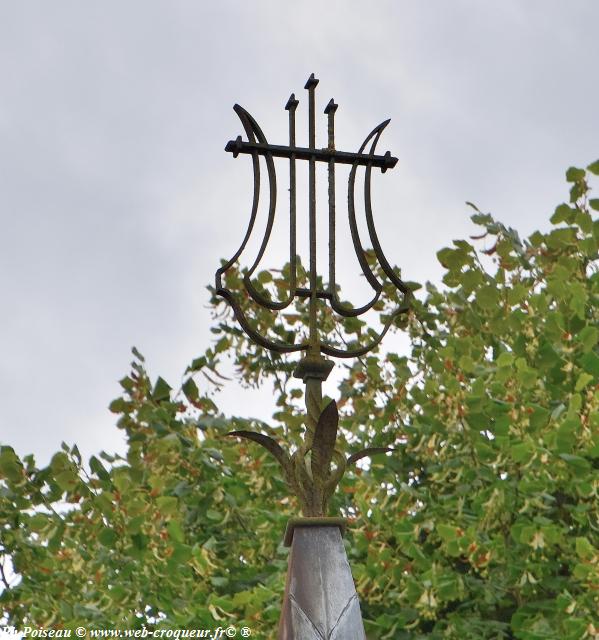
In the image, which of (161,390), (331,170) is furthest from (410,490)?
(331,170)

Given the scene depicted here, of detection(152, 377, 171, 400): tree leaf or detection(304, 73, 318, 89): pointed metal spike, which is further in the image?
detection(152, 377, 171, 400): tree leaf

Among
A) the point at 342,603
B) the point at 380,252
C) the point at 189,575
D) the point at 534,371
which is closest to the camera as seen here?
the point at 342,603

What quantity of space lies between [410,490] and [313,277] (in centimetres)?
358

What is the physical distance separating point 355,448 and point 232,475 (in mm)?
869

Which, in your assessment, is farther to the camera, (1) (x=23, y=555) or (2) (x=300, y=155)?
(1) (x=23, y=555)

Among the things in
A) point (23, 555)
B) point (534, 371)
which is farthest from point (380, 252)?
point (23, 555)

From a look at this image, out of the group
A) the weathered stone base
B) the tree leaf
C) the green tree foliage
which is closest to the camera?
the weathered stone base

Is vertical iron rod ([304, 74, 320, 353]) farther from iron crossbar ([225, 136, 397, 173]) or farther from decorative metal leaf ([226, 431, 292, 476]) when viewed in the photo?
decorative metal leaf ([226, 431, 292, 476])

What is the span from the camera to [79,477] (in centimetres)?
780

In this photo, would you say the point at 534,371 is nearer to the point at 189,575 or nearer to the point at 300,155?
the point at 189,575

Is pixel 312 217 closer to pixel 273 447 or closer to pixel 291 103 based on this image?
pixel 291 103

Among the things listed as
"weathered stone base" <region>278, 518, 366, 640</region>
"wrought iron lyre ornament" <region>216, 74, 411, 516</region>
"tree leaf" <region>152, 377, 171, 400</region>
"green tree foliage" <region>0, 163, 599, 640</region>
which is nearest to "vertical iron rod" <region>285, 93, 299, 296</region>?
"wrought iron lyre ornament" <region>216, 74, 411, 516</region>

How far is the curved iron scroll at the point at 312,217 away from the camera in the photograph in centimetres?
383

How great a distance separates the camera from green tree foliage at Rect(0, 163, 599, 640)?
6738 millimetres
